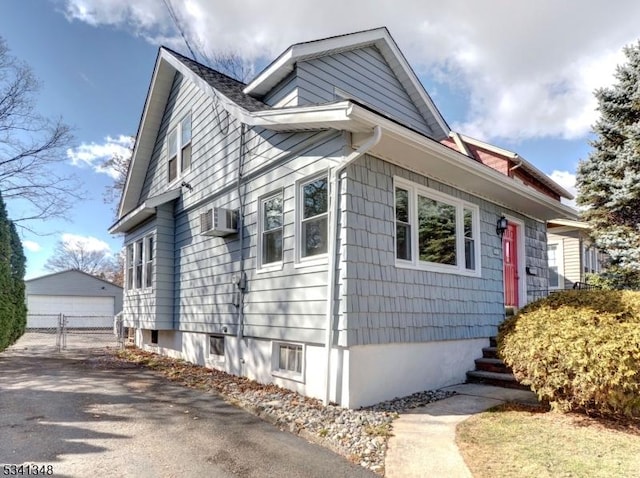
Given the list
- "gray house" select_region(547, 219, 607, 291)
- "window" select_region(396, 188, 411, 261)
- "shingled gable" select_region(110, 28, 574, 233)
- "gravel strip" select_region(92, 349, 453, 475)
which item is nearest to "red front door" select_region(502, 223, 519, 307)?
"shingled gable" select_region(110, 28, 574, 233)

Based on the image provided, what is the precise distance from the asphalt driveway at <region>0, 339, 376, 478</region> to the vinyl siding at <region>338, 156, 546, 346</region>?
1.62 meters

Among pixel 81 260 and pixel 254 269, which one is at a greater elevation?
pixel 81 260

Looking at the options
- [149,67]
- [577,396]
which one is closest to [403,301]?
[577,396]

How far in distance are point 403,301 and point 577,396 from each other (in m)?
2.29

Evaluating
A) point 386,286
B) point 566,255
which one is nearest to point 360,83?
point 386,286

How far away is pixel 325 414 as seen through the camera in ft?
16.2

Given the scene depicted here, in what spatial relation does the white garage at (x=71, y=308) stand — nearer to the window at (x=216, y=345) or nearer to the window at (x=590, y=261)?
the window at (x=216, y=345)

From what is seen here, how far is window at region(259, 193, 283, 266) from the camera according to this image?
6781 millimetres

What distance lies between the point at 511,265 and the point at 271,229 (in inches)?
213

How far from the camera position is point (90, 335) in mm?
19125

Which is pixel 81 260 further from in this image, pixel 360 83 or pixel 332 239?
pixel 332 239

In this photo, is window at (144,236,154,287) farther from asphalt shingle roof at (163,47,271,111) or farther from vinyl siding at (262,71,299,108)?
vinyl siding at (262,71,299,108)

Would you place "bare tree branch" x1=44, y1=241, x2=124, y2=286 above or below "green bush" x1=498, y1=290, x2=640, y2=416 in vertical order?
above

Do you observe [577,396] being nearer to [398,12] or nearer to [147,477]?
[147,477]
